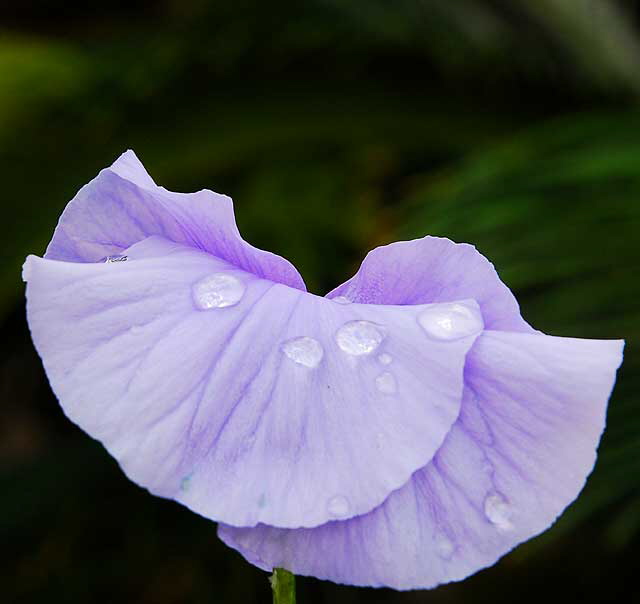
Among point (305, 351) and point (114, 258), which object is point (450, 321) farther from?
point (114, 258)

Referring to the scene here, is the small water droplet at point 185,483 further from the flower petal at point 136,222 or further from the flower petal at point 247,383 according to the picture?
the flower petal at point 136,222

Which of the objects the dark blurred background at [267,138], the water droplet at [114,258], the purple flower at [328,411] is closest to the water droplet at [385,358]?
the purple flower at [328,411]

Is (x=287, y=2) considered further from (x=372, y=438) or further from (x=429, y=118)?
(x=372, y=438)

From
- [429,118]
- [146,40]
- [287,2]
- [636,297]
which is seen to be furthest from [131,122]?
[636,297]

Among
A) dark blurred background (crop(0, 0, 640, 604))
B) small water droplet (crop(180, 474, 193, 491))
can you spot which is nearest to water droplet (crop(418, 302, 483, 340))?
small water droplet (crop(180, 474, 193, 491))

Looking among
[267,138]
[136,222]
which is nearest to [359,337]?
[136,222]
